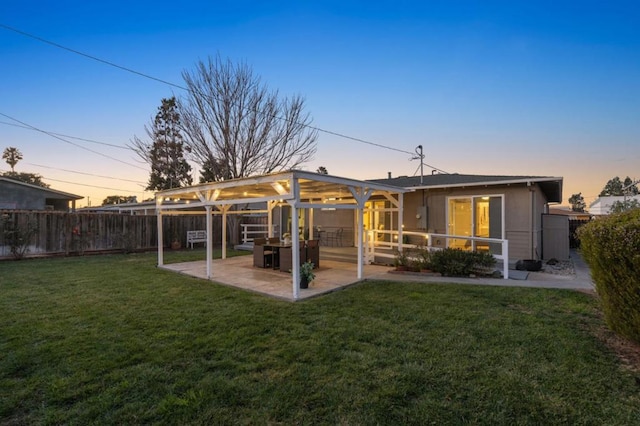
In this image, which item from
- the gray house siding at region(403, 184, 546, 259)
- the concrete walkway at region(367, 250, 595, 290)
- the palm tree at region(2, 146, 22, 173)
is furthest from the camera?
the palm tree at region(2, 146, 22, 173)

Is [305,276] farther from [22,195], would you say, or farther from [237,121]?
[22,195]

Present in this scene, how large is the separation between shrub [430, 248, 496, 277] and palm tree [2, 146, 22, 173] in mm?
46266

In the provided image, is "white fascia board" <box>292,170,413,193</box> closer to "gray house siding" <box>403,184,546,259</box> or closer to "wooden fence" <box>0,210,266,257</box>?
"gray house siding" <box>403,184,546,259</box>

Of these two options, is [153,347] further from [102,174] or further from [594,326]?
[102,174]

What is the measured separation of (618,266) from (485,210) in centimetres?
690

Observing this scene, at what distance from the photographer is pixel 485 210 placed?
959 cm

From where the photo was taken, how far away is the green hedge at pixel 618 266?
288cm

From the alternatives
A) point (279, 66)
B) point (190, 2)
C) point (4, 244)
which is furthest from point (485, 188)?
point (4, 244)

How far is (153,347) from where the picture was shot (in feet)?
11.3

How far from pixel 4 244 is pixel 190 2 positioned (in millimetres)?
9756

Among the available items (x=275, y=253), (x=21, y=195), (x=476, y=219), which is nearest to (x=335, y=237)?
(x=275, y=253)

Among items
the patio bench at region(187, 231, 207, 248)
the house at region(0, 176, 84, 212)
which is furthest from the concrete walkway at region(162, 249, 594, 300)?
the house at region(0, 176, 84, 212)

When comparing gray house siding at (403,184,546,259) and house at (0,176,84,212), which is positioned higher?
house at (0,176,84,212)

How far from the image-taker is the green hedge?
288 cm
